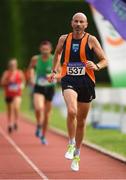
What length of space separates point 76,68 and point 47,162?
98.7 inches

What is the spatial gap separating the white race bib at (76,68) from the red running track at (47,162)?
1476mm

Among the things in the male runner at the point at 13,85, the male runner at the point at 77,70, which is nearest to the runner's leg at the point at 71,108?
the male runner at the point at 77,70

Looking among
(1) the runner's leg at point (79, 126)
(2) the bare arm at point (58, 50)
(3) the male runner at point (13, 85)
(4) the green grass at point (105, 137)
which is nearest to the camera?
(2) the bare arm at point (58, 50)

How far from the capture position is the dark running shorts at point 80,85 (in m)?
11.1

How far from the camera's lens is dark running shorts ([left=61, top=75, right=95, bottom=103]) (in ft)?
36.3

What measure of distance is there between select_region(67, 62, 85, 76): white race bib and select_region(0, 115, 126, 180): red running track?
4.84 ft

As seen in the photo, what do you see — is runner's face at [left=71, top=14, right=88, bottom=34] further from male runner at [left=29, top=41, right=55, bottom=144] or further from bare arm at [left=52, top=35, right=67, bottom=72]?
male runner at [left=29, top=41, right=55, bottom=144]

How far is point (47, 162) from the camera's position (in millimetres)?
12852

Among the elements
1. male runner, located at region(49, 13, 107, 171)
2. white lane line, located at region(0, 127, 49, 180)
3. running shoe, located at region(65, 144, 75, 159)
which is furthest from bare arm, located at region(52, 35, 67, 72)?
white lane line, located at region(0, 127, 49, 180)

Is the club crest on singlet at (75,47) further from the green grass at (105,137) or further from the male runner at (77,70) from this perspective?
the green grass at (105,137)

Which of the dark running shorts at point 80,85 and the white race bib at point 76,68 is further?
the dark running shorts at point 80,85

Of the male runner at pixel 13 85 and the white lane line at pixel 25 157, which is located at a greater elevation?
the male runner at pixel 13 85

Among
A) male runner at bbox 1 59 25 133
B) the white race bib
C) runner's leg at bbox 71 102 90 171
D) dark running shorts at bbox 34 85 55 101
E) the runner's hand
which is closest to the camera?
the runner's hand

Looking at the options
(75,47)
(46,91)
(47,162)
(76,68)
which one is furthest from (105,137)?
(75,47)
